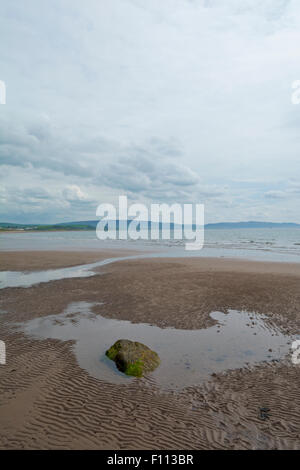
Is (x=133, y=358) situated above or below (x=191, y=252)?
below

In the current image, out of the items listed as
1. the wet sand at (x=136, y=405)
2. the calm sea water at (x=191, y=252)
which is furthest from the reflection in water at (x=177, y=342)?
the calm sea water at (x=191, y=252)

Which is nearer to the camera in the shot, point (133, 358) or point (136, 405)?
point (136, 405)

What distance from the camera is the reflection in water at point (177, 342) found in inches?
→ 325

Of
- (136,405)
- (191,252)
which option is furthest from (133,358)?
(191,252)

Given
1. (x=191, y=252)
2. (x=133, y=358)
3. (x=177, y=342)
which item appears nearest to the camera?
(x=133, y=358)

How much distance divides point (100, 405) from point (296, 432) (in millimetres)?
4693

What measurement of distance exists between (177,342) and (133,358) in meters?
2.67

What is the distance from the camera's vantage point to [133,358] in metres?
8.37

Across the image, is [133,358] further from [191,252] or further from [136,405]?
[191,252]

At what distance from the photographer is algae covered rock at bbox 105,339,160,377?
320 inches

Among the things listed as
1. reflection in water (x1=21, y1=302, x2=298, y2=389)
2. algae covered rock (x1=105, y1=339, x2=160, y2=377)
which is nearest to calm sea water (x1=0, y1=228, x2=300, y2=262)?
reflection in water (x1=21, y1=302, x2=298, y2=389)

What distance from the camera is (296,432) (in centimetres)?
584
